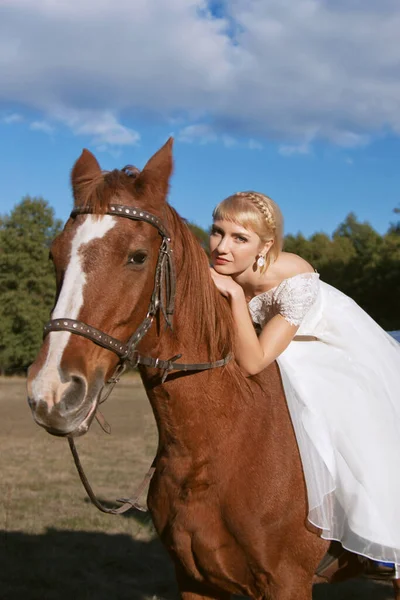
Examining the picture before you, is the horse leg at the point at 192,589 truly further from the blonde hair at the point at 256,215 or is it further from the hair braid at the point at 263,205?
the hair braid at the point at 263,205

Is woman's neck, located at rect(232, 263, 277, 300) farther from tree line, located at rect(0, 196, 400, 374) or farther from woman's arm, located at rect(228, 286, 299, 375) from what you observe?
tree line, located at rect(0, 196, 400, 374)

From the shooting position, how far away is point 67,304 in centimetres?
234

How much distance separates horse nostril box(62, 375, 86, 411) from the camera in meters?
2.20

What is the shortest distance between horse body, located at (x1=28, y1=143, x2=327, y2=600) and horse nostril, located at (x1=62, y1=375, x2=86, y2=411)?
0.21m

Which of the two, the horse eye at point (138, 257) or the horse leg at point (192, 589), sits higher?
the horse eye at point (138, 257)

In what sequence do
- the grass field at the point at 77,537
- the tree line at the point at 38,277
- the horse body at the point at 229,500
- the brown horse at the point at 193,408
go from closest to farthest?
the brown horse at the point at 193,408
the horse body at the point at 229,500
the grass field at the point at 77,537
the tree line at the point at 38,277

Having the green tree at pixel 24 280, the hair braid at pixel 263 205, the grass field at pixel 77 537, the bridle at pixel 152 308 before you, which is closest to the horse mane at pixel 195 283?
the bridle at pixel 152 308

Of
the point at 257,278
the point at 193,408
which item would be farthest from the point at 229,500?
the point at 257,278

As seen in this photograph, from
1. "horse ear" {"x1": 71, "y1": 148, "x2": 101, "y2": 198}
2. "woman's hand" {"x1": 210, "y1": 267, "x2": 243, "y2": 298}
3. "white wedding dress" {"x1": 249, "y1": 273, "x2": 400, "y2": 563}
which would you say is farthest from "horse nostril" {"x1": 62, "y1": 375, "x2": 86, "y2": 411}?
"white wedding dress" {"x1": 249, "y1": 273, "x2": 400, "y2": 563}

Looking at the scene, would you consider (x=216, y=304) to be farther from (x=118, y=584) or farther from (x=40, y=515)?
(x=40, y=515)

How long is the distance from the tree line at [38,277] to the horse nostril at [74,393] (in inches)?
1077

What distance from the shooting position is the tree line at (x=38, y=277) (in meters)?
29.5

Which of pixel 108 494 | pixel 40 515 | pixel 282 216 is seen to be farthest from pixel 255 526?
pixel 108 494

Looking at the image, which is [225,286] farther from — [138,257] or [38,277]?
[38,277]
